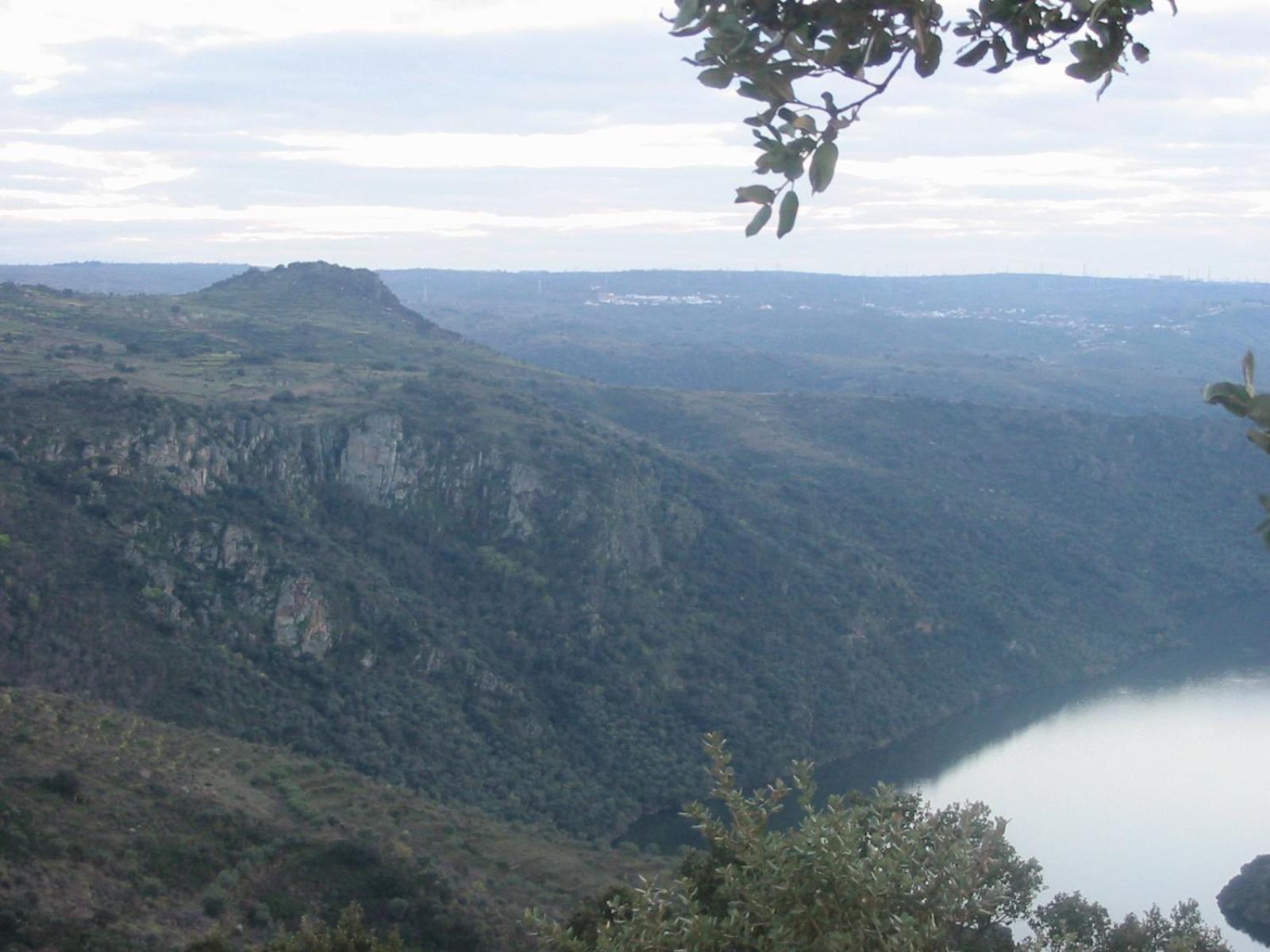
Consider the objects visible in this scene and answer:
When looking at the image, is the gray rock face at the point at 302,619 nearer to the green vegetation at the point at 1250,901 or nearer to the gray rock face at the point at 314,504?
the gray rock face at the point at 314,504

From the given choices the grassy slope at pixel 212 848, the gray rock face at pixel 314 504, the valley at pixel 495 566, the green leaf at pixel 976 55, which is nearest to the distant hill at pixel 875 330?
the valley at pixel 495 566

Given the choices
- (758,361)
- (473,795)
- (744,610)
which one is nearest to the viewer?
(473,795)

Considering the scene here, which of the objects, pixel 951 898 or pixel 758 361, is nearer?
pixel 951 898

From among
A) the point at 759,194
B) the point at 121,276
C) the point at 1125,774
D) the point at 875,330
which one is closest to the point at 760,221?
the point at 759,194

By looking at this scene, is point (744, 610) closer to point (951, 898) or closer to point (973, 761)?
point (973, 761)

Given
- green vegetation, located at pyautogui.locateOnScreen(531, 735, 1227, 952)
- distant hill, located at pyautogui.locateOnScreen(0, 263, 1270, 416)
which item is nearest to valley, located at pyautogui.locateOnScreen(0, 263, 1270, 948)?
green vegetation, located at pyautogui.locateOnScreen(531, 735, 1227, 952)

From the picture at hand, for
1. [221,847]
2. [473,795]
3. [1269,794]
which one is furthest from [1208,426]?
[221,847]

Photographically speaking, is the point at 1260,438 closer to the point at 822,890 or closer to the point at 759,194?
the point at 759,194
